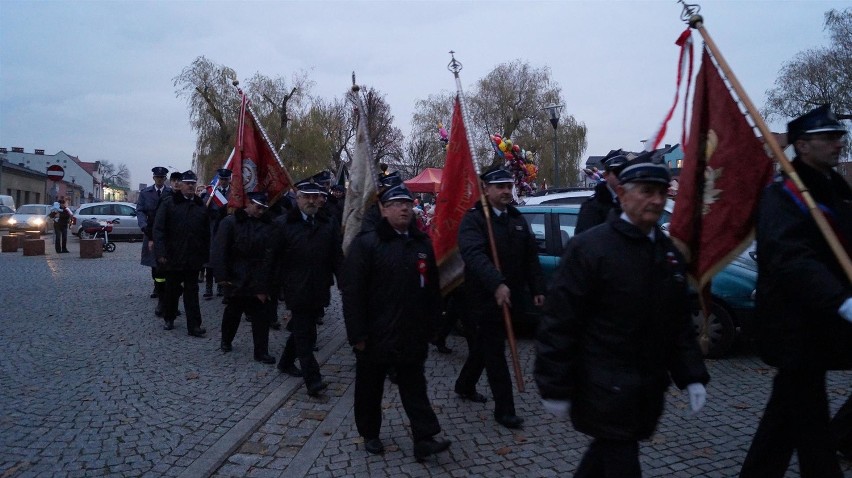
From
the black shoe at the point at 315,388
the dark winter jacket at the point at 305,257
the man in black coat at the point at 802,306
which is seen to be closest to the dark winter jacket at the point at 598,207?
the man in black coat at the point at 802,306

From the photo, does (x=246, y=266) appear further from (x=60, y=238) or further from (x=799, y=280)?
(x=60, y=238)

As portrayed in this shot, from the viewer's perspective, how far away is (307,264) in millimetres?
6086

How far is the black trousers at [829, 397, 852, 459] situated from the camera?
13.5 ft

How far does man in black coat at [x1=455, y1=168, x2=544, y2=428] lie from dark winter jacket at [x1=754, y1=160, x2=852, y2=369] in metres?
1.93

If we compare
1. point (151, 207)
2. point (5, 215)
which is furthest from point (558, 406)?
point (5, 215)

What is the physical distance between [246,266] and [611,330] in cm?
525

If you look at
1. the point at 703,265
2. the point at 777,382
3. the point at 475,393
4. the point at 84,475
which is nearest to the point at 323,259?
the point at 475,393

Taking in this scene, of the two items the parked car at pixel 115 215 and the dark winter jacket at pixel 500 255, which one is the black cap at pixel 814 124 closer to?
the dark winter jacket at pixel 500 255

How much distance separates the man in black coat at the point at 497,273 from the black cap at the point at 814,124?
7.03 feet

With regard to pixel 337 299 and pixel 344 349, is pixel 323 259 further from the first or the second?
pixel 337 299

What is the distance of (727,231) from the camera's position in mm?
3670

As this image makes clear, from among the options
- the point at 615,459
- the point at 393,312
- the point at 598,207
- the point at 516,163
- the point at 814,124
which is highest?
the point at 516,163

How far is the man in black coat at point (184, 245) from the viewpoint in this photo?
8.26m

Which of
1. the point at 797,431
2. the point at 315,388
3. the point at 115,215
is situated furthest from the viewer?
the point at 115,215
